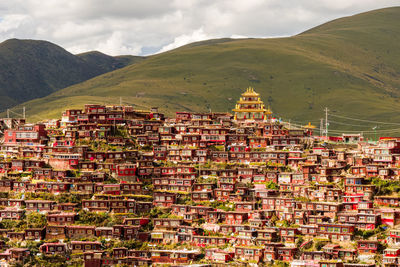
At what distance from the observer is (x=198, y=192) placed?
96062 millimetres

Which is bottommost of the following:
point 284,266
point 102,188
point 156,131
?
point 284,266

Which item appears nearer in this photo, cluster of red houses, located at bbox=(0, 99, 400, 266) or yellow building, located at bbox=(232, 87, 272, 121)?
cluster of red houses, located at bbox=(0, 99, 400, 266)

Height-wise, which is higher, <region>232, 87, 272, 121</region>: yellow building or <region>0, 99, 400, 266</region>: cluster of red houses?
<region>232, 87, 272, 121</region>: yellow building

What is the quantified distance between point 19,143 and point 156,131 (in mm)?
18924

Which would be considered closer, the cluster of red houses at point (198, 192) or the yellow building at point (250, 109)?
the cluster of red houses at point (198, 192)

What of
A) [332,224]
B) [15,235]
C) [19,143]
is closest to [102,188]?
[15,235]

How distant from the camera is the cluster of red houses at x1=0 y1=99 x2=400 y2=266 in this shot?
84938 mm

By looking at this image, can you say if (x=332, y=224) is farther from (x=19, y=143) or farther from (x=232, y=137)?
(x=19, y=143)

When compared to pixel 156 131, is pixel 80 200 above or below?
below

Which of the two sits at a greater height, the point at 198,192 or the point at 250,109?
the point at 250,109

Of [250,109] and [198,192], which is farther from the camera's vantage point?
[250,109]

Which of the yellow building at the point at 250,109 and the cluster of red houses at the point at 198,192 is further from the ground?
the yellow building at the point at 250,109

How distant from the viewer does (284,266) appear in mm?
81312

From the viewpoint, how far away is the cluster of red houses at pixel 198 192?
84938 mm
